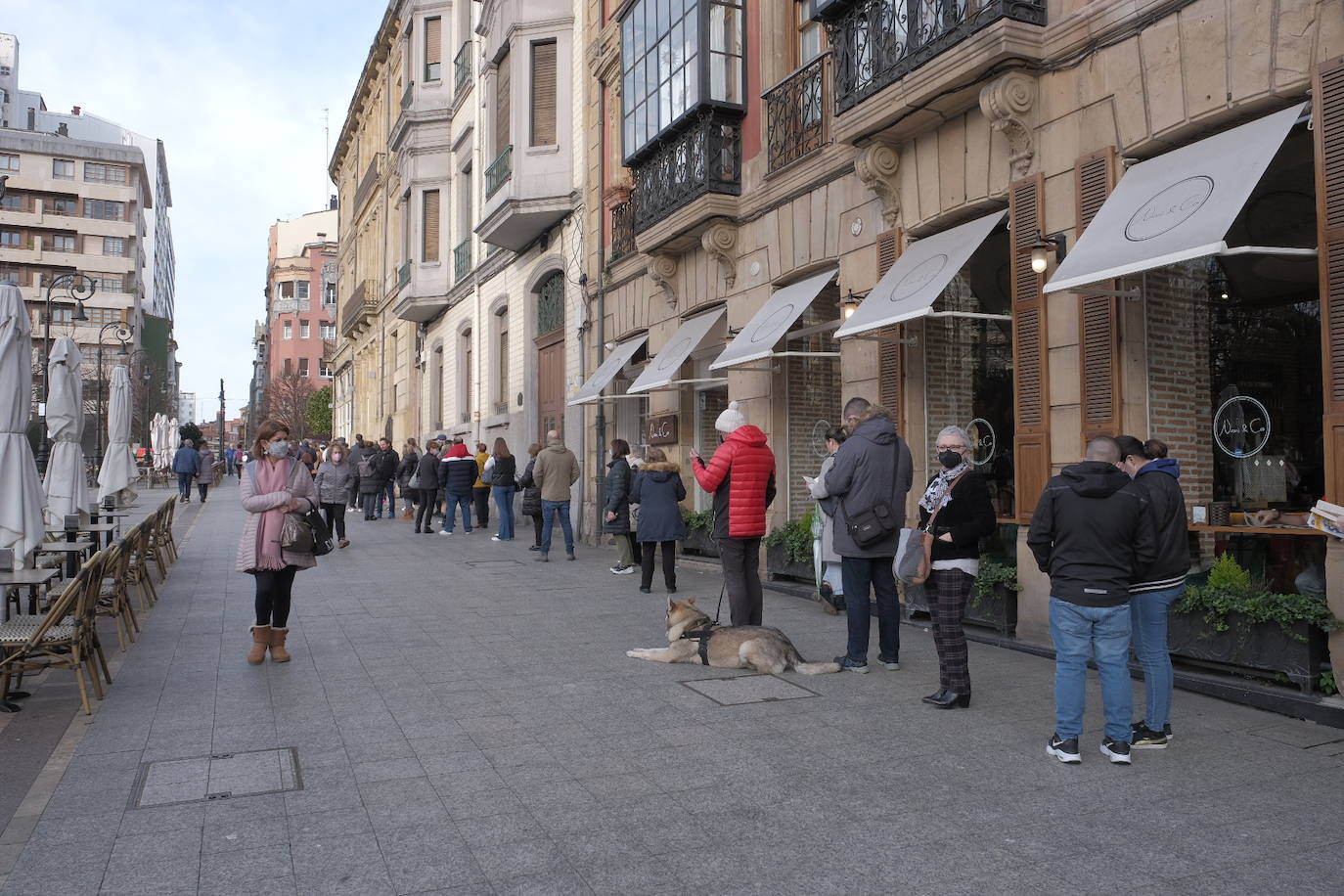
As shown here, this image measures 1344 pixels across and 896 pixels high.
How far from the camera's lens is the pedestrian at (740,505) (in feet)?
26.1

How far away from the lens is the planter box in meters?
5.98

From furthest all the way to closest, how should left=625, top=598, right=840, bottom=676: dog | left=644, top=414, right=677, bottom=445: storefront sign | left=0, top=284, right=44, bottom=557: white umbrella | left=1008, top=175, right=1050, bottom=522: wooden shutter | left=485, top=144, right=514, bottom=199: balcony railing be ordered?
left=485, top=144, right=514, bottom=199: balcony railing, left=644, top=414, right=677, bottom=445: storefront sign, left=1008, top=175, right=1050, bottom=522: wooden shutter, left=0, top=284, right=44, bottom=557: white umbrella, left=625, top=598, right=840, bottom=676: dog

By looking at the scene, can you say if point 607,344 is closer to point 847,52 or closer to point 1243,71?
point 847,52

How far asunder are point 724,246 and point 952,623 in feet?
27.0

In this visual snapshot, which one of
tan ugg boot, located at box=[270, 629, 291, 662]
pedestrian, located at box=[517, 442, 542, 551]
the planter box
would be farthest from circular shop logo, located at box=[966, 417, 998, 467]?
pedestrian, located at box=[517, 442, 542, 551]

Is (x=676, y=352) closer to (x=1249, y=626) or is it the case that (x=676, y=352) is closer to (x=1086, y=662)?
(x=1249, y=626)

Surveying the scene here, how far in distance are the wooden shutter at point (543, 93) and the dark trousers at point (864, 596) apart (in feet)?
49.2

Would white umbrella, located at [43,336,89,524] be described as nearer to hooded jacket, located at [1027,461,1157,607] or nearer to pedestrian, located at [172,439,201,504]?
hooded jacket, located at [1027,461,1157,607]

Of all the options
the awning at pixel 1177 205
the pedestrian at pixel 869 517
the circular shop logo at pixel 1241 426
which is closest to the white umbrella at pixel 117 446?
the pedestrian at pixel 869 517

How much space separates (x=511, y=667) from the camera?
289 inches

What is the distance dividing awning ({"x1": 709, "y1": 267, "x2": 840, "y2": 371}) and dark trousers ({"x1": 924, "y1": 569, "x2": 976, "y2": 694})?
17.2 ft

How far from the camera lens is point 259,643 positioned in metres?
7.50

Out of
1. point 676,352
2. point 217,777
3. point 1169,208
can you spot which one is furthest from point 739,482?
point 676,352

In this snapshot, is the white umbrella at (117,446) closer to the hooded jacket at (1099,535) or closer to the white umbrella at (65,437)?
the white umbrella at (65,437)
